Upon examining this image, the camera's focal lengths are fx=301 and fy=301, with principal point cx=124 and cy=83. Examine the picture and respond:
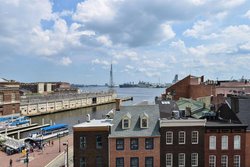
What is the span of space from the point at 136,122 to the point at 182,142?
6146mm

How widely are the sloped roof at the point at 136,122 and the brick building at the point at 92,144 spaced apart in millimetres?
1264

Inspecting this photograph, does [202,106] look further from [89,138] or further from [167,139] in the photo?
[89,138]

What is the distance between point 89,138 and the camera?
119 ft

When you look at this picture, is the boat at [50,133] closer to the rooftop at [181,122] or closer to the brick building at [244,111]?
the rooftop at [181,122]

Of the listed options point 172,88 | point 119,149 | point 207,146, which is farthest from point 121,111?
point 172,88

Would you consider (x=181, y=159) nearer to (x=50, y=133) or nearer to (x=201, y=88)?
(x=201, y=88)

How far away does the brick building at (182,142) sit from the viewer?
36.1m

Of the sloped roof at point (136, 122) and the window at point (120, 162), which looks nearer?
the window at point (120, 162)

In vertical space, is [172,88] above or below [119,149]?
above

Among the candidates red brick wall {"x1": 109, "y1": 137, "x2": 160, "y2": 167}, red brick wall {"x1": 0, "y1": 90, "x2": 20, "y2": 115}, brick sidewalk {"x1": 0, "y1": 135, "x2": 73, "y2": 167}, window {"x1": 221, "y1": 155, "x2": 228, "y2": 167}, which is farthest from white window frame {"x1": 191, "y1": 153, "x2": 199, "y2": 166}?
red brick wall {"x1": 0, "y1": 90, "x2": 20, "y2": 115}

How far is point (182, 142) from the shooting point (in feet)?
119

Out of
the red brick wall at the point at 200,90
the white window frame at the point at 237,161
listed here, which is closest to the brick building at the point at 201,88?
the red brick wall at the point at 200,90

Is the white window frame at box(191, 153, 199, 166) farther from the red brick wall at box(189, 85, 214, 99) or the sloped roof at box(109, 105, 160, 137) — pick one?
the red brick wall at box(189, 85, 214, 99)

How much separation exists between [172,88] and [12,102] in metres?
59.1
